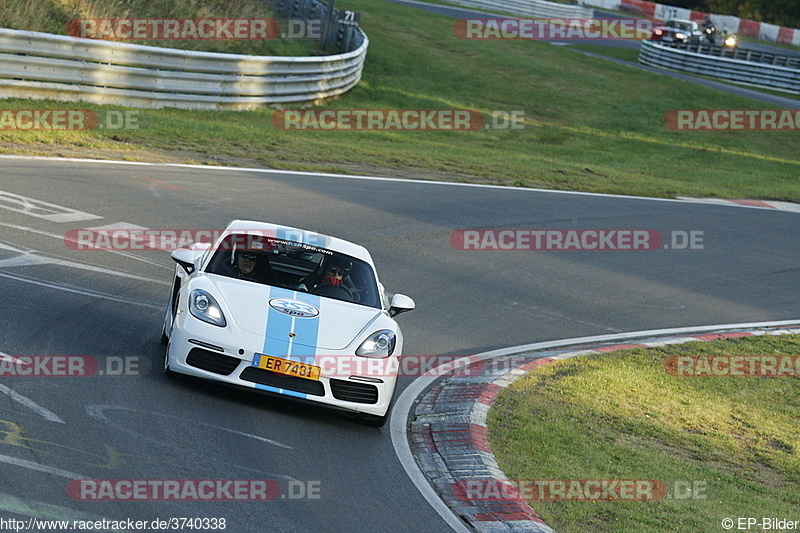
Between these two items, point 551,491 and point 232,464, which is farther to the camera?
point 551,491

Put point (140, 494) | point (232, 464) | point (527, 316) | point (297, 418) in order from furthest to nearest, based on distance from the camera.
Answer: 1. point (527, 316)
2. point (297, 418)
3. point (232, 464)
4. point (140, 494)

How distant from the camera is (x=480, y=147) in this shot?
25.5 m

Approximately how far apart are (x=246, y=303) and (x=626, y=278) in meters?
8.09

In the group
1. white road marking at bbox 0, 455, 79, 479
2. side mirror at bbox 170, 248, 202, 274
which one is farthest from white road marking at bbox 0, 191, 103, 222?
white road marking at bbox 0, 455, 79, 479

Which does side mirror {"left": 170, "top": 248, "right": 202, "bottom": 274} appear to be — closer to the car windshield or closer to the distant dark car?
the car windshield

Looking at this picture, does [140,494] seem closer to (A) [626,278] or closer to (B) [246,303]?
(B) [246,303]

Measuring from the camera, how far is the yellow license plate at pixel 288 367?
7.79 meters

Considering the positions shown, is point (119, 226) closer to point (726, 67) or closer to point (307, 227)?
point (307, 227)

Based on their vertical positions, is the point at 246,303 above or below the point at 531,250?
above

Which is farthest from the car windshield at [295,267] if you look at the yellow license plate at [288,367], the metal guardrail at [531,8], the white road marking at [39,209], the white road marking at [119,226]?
the metal guardrail at [531,8]

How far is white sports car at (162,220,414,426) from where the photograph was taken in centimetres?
782

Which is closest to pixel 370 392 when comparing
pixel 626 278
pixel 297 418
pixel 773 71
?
pixel 297 418

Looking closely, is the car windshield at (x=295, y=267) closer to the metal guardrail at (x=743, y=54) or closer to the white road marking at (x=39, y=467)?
the white road marking at (x=39, y=467)

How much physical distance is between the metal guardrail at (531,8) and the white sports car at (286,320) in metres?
50.5
